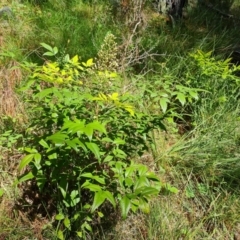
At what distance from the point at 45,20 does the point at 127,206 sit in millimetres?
2652

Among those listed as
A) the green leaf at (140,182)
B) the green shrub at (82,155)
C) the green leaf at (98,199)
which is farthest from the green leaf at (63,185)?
the green leaf at (140,182)

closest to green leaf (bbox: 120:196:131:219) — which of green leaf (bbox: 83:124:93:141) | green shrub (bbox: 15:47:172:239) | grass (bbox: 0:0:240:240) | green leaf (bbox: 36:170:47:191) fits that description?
green shrub (bbox: 15:47:172:239)

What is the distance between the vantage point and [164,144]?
269 cm

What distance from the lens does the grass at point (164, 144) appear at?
2096 mm

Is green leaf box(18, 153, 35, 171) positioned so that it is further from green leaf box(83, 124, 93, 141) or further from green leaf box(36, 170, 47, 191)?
green leaf box(83, 124, 93, 141)

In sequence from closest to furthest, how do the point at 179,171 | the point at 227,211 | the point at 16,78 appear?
the point at 227,211, the point at 179,171, the point at 16,78

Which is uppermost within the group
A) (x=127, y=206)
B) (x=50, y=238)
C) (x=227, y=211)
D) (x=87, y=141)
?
(x=87, y=141)

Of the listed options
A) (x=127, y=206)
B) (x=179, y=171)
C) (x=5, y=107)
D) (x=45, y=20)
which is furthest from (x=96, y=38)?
(x=127, y=206)

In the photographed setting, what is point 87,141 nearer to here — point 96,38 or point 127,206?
point 127,206

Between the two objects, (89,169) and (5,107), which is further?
(5,107)

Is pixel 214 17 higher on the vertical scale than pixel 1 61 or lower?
higher

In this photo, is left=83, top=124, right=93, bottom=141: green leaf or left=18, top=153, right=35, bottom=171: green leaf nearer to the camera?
left=83, top=124, right=93, bottom=141: green leaf

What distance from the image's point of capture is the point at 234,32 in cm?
449

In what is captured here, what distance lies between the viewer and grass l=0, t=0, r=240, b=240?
2.10m
